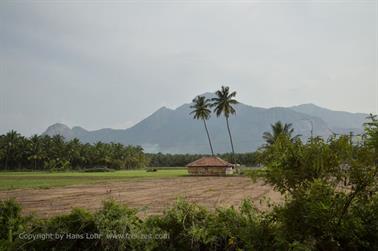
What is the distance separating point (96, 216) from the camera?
15.9 feet

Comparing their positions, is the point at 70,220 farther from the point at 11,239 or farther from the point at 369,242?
the point at 369,242

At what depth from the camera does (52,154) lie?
83.2 m

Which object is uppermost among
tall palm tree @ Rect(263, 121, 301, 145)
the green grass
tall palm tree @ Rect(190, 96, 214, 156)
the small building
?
tall palm tree @ Rect(190, 96, 214, 156)

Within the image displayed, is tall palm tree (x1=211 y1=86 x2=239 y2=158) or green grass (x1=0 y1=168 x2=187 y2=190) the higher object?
tall palm tree (x1=211 y1=86 x2=239 y2=158)

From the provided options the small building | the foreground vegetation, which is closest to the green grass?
the small building

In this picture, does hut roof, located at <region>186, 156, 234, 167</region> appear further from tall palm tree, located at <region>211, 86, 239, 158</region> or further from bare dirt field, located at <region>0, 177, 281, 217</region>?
bare dirt field, located at <region>0, 177, 281, 217</region>

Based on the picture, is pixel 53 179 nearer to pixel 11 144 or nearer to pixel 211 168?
pixel 211 168

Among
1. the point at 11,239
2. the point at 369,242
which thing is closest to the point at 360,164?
the point at 369,242

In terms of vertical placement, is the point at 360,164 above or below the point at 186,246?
above

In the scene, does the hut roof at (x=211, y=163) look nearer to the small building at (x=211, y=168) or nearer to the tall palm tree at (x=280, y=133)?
the small building at (x=211, y=168)

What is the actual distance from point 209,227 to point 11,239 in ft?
9.28

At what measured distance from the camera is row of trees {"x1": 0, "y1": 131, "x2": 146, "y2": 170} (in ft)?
262

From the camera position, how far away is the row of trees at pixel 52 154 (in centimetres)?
7994

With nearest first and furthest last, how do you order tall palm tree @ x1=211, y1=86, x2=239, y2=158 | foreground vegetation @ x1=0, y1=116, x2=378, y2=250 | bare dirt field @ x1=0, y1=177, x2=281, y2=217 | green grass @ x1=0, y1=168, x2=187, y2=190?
foreground vegetation @ x1=0, y1=116, x2=378, y2=250, bare dirt field @ x1=0, y1=177, x2=281, y2=217, green grass @ x1=0, y1=168, x2=187, y2=190, tall palm tree @ x1=211, y1=86, x2=239, y2=158
